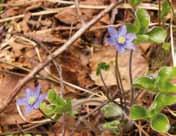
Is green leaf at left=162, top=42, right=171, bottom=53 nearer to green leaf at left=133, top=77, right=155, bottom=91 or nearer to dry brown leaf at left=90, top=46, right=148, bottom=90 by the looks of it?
dry brown leaf at left=90, top=46, right=148, bottom=90

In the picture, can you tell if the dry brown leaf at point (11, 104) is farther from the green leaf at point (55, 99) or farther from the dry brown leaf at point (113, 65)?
the green leaf at point (55, 99)

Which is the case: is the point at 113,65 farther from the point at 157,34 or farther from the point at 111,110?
the point at 157,34

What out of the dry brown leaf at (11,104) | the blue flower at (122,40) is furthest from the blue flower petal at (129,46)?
the dry brown leaf at (11,104)

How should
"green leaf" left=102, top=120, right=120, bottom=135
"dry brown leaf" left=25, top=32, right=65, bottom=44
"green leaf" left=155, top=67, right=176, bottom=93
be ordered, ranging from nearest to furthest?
"green leaf" left=155, top=67, right=176, bottom=93, "green leaf" left=102, top=120, right=120, bottom=135, "dry brown leaf" left=25, top=32, right=65, bottom=44

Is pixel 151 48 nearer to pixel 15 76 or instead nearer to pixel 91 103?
pixel 91 103

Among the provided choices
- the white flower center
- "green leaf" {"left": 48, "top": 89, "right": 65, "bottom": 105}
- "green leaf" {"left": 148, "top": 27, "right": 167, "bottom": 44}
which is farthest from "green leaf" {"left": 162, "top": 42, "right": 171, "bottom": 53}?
"green leaf" {"left": 48, "top": 89, "right": 65, "bottom": 105}

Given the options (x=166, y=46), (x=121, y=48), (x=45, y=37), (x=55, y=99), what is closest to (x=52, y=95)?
(x=55, y=99)
